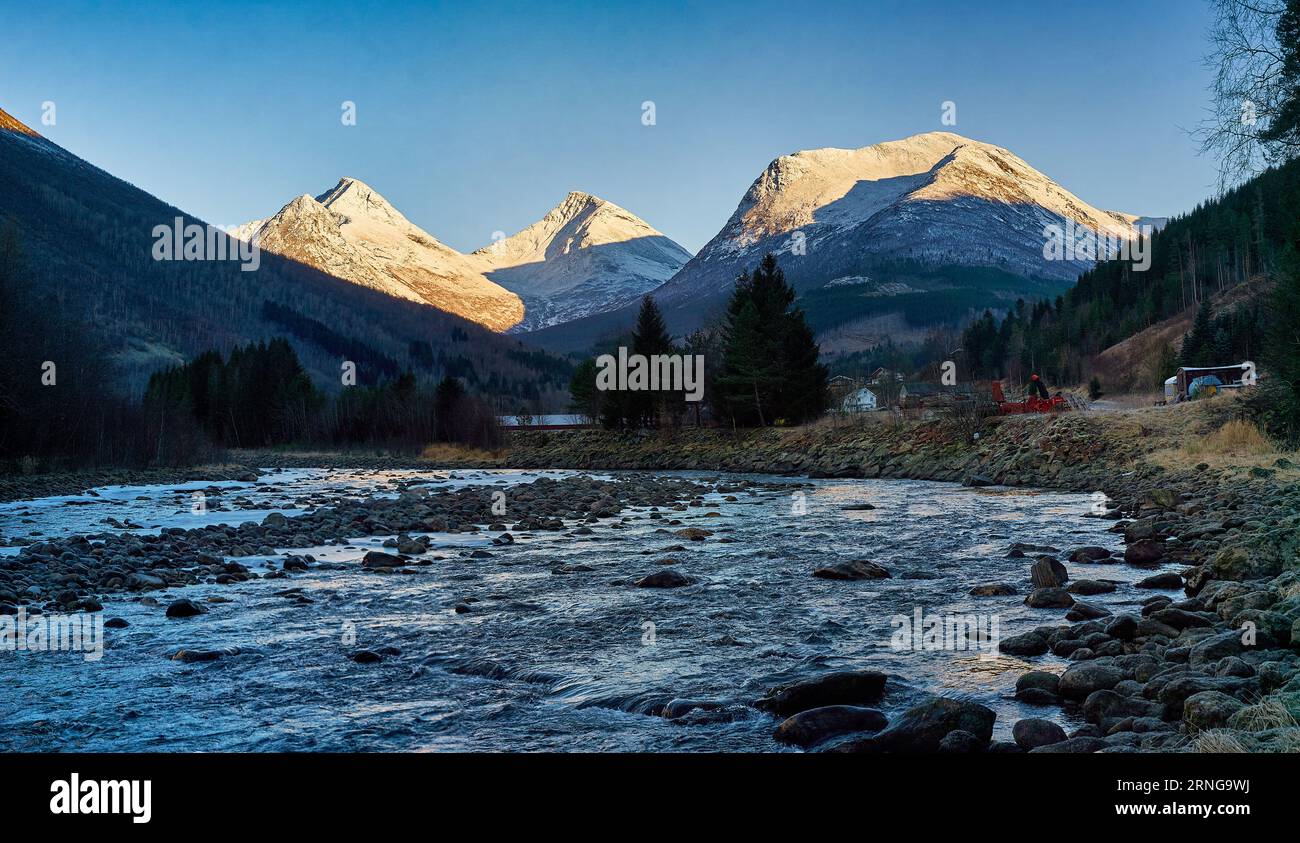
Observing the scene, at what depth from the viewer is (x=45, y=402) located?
40719mm

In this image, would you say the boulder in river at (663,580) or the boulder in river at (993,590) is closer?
the boulder in river at (993,590)

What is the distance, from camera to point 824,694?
780 centimetres

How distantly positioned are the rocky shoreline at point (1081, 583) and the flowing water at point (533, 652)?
47 centimetres

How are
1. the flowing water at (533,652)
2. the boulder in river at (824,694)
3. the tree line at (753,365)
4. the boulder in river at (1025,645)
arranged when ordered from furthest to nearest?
1. the tree line at (753,365)
2. the boulder in river at (1025,645)
3. the boulder in river at (824,694)
4. the flowing water at (533,652)

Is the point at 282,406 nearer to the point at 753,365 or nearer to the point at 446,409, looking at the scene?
the point at 446,409

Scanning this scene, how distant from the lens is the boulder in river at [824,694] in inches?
304

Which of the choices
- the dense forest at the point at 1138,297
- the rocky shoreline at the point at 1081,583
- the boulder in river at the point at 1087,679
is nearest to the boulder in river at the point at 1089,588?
the rocky shoreline at the point at 1081,583

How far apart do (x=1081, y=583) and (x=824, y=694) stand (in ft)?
22.4

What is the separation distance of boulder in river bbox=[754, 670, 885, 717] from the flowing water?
222 mm

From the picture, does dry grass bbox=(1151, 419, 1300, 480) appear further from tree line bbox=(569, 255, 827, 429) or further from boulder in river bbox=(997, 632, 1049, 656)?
tree line bbox=(569, 255, 827, 429)

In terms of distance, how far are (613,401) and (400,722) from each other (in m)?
64.1

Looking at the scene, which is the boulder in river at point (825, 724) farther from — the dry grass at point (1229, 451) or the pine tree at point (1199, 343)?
the pine tree at point (1199, 343)
